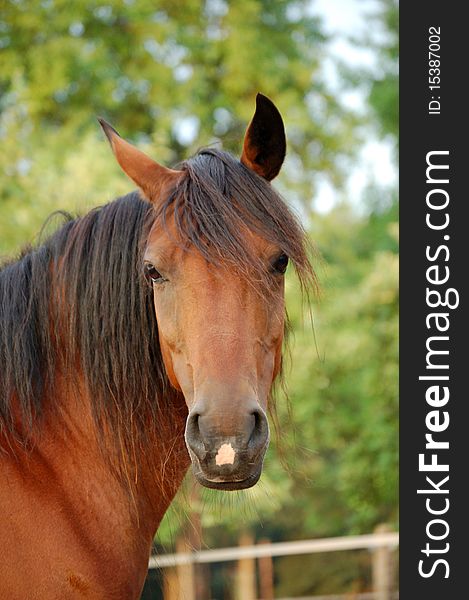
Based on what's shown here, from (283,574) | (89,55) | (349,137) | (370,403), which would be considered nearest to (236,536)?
(283,574)

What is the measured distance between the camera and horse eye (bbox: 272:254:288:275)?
279 cm

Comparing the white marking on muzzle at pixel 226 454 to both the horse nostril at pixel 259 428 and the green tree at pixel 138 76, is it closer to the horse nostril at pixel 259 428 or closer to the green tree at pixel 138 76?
the horse nostril at pixel 259 428

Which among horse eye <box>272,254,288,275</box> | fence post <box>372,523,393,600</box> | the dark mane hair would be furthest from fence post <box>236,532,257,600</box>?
horse eye <box>272,254,288,275</box>

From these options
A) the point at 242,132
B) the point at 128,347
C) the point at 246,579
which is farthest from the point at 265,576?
the point at 128,347

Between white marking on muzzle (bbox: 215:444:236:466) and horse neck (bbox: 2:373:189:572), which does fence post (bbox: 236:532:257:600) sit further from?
white marking on muzzle (bbox: 215:444:236:466)

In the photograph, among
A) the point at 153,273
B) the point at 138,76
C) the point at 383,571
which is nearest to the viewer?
the point at 153,273

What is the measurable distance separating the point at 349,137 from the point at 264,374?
39.0ft

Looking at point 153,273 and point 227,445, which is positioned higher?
point 153,273

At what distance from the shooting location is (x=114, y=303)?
2.93 metres

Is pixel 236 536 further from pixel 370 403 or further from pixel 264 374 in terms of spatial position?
pixel 264 374

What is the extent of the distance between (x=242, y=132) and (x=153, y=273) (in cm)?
680

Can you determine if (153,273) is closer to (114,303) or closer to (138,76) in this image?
(114,303)

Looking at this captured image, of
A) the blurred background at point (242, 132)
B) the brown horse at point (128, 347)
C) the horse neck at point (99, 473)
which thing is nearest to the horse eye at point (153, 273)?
the brown horse at point (128, 347)

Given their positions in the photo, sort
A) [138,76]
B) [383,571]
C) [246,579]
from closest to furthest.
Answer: [246,579], [383,571], [138,76]
